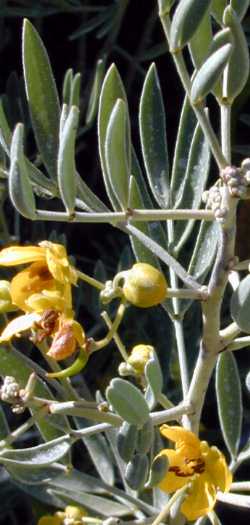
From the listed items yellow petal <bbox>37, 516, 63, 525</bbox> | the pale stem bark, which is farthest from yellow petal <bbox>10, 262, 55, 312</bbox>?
yellow petal <bbox>37, 516, 63, 525</bbox>

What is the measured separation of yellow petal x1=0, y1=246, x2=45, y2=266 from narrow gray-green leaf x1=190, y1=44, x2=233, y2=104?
226mm

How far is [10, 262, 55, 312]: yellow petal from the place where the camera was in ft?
3.40

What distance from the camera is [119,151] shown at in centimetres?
93

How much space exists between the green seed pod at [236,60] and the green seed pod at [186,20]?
20 mm

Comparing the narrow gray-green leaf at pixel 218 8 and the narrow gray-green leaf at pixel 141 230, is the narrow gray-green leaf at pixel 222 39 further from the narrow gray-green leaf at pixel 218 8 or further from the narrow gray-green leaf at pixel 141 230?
the narrow gray-green leaf at pixel 141 230

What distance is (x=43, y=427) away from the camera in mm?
1279

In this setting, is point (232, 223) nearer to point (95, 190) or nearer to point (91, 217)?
point (91, 217)

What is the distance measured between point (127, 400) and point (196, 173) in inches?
14.5

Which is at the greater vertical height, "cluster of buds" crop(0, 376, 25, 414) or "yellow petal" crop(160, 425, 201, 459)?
"cluster of buds" crop(0, 376, 25, 414)

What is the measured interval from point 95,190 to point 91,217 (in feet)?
3.58

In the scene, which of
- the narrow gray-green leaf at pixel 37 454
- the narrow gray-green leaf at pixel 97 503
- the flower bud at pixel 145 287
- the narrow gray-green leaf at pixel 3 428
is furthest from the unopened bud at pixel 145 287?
the narrow gray-green leaf at pixel 97 503

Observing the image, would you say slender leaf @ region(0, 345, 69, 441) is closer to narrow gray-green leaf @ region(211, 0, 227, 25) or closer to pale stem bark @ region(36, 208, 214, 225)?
pale stem bark @ region(36, 208, 214, 225)

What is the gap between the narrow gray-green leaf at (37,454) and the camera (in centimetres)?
109

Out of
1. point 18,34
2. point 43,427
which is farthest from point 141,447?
point 18,34
